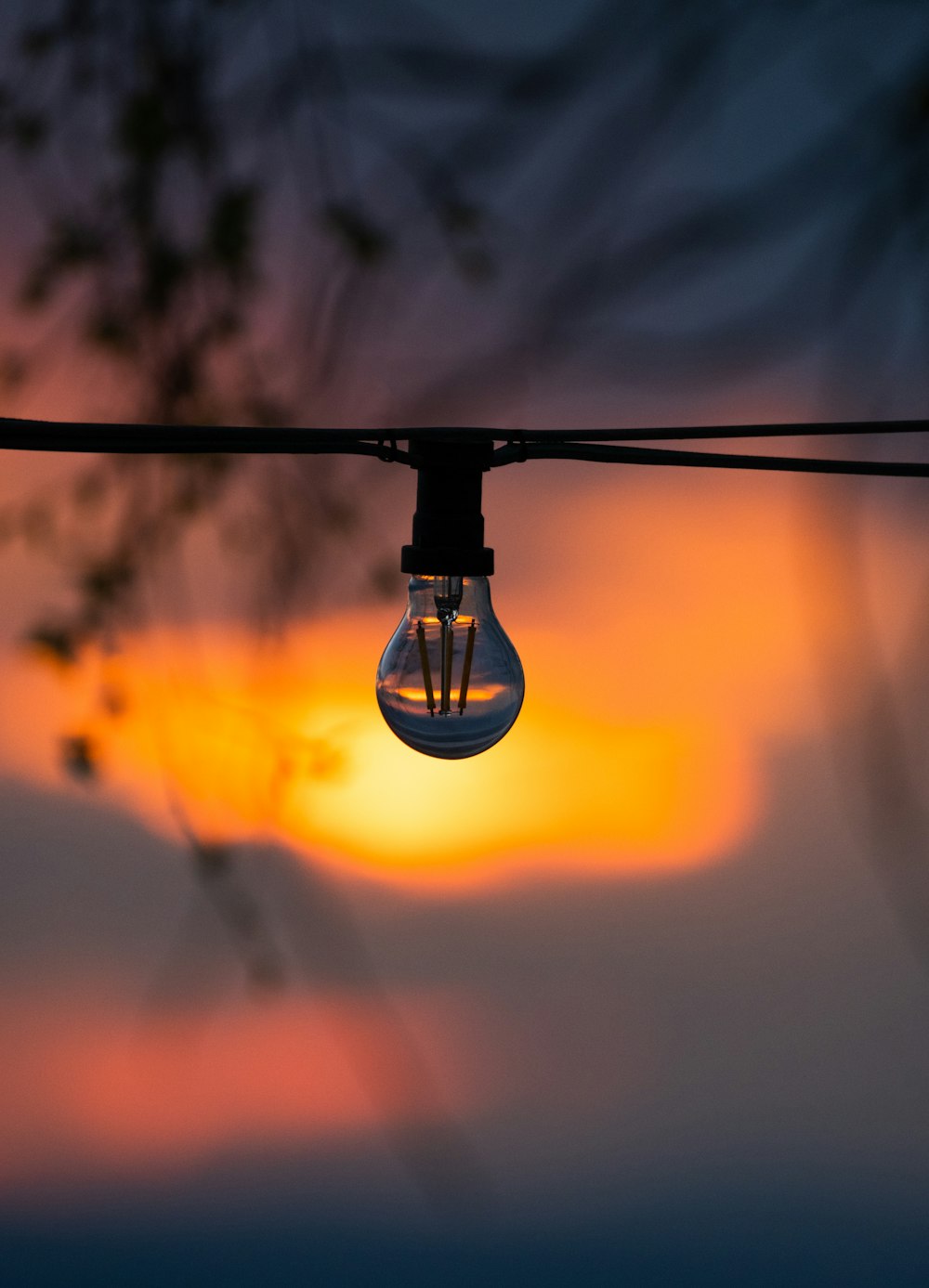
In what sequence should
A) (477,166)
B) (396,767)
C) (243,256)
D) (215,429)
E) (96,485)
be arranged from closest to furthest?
(215,429) < (477,166) < (243,256) < (96,485) < (396,767)

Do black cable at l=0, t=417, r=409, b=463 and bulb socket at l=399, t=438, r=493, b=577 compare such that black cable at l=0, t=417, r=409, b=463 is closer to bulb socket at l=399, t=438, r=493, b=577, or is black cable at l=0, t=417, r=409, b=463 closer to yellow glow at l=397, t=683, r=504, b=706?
bulb socket at l=399, t=438, r=493, b=577

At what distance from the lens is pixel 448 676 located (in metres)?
1.51

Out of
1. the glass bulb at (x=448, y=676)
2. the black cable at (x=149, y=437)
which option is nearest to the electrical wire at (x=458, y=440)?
the black cable at (x=149, y=437)

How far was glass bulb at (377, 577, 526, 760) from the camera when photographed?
4.95ft

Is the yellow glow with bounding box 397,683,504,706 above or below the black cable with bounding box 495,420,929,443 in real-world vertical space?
below

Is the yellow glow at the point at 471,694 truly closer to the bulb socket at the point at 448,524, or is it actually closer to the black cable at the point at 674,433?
the bulb socket at the point at 448,524

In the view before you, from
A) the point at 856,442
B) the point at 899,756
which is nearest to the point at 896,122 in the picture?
the point at 856,442

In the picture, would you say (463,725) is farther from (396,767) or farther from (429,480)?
(396,767)

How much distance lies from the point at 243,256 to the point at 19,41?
539 mm

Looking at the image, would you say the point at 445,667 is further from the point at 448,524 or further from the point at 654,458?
the point at 654,458

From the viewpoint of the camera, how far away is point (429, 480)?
145cm

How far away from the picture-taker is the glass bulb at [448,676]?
1509mm

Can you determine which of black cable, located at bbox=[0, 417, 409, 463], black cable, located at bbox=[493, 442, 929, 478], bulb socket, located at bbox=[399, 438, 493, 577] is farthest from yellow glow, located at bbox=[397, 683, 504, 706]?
black cable, located at bbox=[0, 417, 409, 463]

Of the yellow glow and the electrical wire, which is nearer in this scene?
the electrical wire
